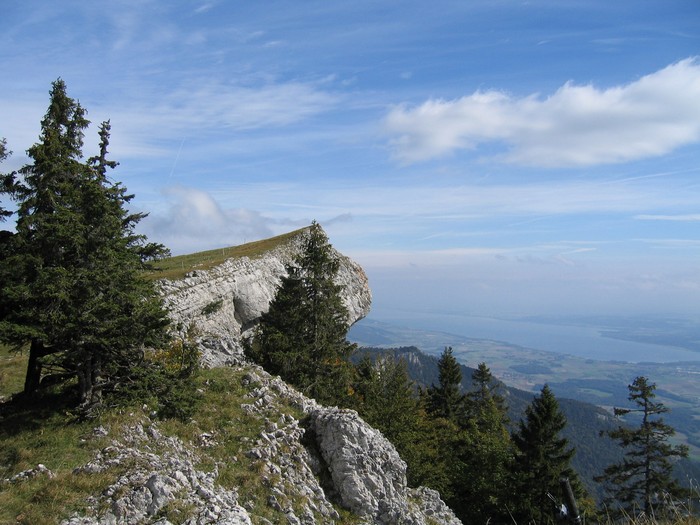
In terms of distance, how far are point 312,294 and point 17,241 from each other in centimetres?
1554

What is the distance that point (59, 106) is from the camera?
19094 mm

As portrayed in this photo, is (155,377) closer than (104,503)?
No

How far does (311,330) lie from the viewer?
28.4 meters

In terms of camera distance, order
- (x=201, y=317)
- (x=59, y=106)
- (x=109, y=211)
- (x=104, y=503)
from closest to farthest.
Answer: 1. (x=104, y=503)
2. (x=109, y=211)
3. (x=59, y=106)
4. (x=201, y=317)

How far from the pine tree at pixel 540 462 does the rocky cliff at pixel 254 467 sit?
1136 centimetres

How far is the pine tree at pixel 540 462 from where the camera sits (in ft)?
90.8

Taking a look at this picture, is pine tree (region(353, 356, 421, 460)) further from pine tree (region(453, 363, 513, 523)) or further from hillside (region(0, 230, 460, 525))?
hillside (region(0, 230, 460, 525))

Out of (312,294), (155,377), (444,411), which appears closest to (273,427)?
(155,377)

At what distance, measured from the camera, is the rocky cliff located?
1212cm

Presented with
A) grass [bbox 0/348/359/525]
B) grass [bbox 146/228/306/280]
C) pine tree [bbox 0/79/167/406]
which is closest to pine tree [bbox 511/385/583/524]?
grass [bbox 0/348/359/525]

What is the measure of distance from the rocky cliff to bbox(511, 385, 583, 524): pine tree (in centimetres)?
1136

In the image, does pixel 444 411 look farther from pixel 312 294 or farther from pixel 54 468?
pixel 54 468

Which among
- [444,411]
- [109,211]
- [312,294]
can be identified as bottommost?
[444,411]

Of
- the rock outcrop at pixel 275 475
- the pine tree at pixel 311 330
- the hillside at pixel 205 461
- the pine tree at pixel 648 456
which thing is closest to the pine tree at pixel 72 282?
the hillside at pixel 205 461
